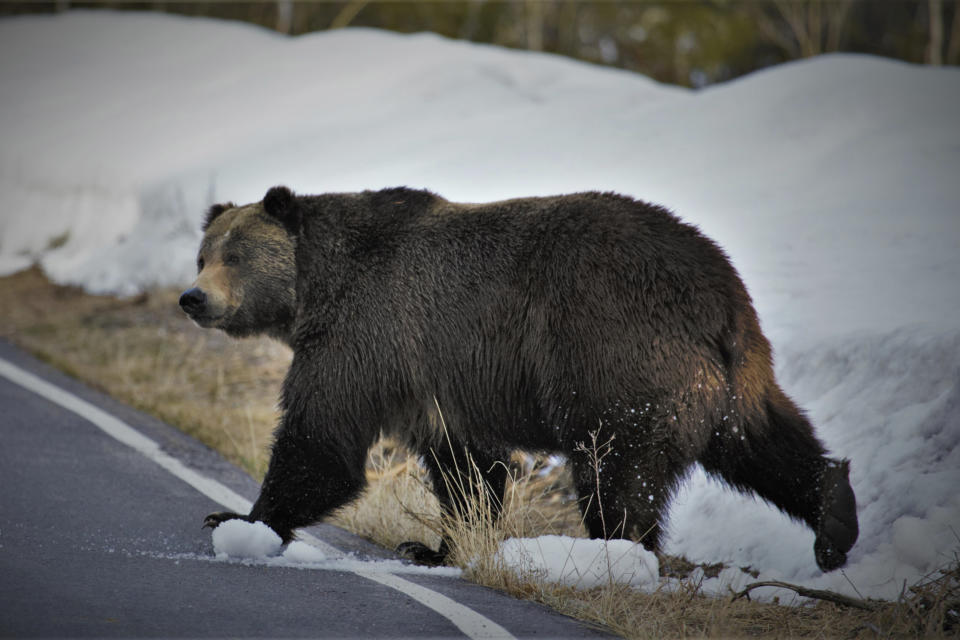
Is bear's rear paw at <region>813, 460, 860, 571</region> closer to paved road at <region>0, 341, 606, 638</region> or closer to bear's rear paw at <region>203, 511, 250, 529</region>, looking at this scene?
paved road at <region>0, 341, 606, 638</region>

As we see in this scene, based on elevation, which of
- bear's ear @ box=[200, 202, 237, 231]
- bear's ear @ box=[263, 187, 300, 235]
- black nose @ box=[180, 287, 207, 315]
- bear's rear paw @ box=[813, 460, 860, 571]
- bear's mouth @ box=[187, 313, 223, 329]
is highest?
bear's ear @ box=[263, 187, 300, 235]

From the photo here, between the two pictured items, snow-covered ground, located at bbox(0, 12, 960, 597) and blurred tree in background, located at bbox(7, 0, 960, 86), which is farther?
blurred tree in background, located at bbox(7, 0, 960, 86)

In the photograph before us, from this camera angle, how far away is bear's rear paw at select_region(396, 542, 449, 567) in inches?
199

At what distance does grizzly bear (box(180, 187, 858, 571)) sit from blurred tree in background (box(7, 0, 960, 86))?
61.7ft

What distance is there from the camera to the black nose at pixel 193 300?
507cm

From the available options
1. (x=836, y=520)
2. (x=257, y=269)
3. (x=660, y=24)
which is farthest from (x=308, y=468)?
(x=660, y=24)

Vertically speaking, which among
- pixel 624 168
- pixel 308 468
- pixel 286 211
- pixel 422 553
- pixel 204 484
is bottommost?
pixel 204 484

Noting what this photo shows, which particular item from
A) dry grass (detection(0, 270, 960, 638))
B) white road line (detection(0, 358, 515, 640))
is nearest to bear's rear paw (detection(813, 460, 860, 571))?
dry grass (detection(0, 270, 960, 638))

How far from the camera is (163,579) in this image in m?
4.00

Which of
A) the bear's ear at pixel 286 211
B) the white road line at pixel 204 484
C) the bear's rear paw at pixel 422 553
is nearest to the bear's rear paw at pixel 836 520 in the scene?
the white road line at pixel 204 484

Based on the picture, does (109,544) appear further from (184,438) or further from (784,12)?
(784,12)

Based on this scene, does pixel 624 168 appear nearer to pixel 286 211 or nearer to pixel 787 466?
pixel 286 211

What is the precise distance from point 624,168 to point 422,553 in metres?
8.53

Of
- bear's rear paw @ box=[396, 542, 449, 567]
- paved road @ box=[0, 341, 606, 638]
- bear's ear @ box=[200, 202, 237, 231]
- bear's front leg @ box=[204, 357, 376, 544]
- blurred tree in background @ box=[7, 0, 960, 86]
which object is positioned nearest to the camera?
paved road @ box=[0, 341, 606, 638]
